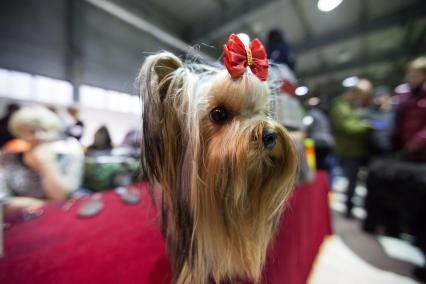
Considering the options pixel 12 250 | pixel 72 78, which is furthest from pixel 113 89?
pixel 12 250

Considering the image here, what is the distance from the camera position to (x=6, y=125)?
813 millimetres

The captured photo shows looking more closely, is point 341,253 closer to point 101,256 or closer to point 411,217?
point 411,217

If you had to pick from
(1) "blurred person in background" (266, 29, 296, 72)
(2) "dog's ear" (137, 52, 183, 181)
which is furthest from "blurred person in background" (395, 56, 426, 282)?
(2) "dog's ear" (137, 52, 183, 181)

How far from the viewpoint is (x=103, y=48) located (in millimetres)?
980

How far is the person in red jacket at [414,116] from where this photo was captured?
1391 mm

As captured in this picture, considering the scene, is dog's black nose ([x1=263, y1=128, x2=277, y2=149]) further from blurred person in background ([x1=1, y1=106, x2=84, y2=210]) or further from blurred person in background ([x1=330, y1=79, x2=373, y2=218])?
blurred person in background ([x1=330, y1=79, x2=373, y2=218])

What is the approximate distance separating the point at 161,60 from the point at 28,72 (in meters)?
0.86

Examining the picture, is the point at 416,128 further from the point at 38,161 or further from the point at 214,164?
the point at 38,161

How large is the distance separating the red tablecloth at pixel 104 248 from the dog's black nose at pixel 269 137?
0.34 m

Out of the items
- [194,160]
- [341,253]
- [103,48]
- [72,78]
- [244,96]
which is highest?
[103,48]

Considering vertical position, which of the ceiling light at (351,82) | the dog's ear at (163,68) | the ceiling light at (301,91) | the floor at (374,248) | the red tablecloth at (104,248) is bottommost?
the floor at (374,248)

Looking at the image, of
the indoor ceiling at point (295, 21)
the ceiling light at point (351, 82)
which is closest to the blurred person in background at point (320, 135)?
the ceiling light at point (351, 82)

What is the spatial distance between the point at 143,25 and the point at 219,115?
24.4 inches

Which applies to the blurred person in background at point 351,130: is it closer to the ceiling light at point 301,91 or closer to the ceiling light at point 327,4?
the ceiling light at point 301,91
